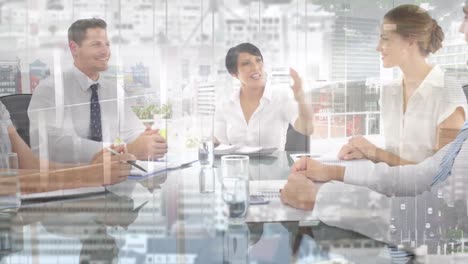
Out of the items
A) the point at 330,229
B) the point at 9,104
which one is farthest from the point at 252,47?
the point at 330,229

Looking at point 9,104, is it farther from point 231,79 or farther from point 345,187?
point 345,187

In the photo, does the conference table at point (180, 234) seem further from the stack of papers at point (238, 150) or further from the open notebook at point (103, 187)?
the stack of papers at point (238, 150)

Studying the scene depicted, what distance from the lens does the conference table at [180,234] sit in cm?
74

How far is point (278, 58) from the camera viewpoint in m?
2.09

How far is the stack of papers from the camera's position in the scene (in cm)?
207

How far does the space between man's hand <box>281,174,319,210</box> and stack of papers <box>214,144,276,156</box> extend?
61 centimetres

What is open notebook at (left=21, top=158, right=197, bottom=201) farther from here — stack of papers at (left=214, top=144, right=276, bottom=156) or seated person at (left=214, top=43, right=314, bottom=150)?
seated person at (left=214, top=43, right=314, bottom=150)

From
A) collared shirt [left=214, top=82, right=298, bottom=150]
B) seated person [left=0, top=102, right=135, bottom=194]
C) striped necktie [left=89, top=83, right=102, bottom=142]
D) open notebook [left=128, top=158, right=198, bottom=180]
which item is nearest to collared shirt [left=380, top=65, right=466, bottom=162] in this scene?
collared shirt [left=214, top=82, right=298, bottom=150]

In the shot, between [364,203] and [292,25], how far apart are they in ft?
3.08

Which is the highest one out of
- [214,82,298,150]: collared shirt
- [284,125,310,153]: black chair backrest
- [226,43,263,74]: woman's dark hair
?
[226,43,263,74]: woman's dark hair

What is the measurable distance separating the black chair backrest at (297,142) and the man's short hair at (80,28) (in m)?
1.01

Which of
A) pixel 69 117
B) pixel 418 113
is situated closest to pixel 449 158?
pixel 418 113

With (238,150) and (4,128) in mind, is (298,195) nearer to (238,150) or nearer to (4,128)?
(238,150)

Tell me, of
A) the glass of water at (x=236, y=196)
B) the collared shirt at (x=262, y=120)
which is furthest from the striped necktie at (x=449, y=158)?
the glass of water at (x=236, y=196)
